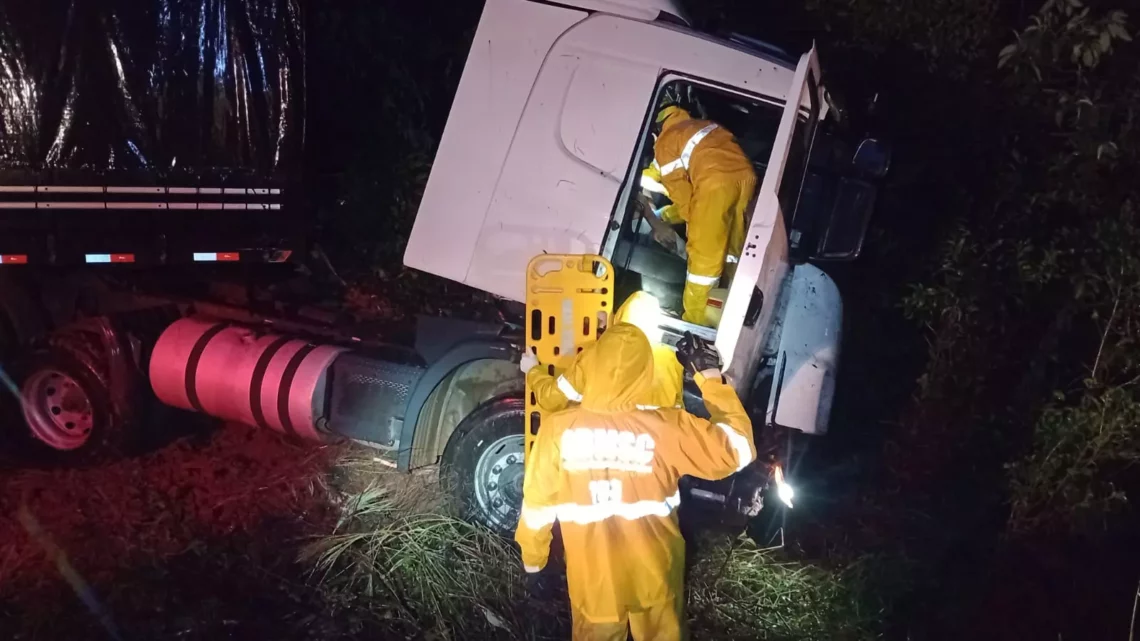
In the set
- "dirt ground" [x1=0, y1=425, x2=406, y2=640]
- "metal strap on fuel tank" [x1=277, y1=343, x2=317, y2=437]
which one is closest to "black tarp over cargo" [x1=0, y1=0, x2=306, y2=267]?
"metal strap on fuel tank" [x1=277, y1=343, x2=317, y2=437]

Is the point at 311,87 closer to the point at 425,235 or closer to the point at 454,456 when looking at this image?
the point at 425,235

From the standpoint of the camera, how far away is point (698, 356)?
3.18m

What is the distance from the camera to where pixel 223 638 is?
11.8ft

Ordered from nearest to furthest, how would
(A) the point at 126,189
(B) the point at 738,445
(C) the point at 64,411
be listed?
1. (B) the point at 738,445
2. (A) the point at 126,189
3. (C) the point at 64,411

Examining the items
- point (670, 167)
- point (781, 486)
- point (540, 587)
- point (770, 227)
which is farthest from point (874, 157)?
point (540, 587)

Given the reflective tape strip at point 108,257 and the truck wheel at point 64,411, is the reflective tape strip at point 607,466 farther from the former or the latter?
the truck wheel at point 64,411

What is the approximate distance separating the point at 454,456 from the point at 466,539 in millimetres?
412

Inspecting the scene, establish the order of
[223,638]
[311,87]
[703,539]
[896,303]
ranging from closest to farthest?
[223,638], [703,539], [311,87], [896,303]

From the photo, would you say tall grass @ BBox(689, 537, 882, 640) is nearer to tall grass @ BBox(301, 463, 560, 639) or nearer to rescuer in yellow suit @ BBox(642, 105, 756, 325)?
tall grass @ BBox(301, 463, 560, 639)

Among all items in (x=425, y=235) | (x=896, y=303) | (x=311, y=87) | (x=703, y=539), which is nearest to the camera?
(x=425, y=235)

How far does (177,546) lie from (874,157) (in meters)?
3.65

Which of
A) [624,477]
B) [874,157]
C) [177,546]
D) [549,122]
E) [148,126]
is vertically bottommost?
[177,546]

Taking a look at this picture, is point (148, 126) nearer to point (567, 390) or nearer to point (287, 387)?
→ point (287, 387)

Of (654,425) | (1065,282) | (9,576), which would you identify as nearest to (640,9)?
(654,425)
